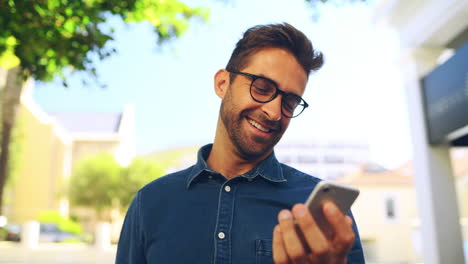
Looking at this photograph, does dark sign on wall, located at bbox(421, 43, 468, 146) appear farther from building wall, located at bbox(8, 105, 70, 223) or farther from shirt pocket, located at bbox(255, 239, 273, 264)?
building wall, located at bbox(8, 105, 70, 223)

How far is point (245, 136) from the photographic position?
164cm

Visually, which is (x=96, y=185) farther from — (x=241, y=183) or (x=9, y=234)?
(x=241, y=183)

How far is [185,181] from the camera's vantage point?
1.81 m

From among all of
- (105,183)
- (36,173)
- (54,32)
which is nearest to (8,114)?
(54,32)

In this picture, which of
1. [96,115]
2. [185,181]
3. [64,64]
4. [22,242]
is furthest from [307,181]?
[96,115]

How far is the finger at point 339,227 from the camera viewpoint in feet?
3.59

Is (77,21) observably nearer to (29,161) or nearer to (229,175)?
(229,175)

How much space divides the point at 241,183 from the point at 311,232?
2.13 ft

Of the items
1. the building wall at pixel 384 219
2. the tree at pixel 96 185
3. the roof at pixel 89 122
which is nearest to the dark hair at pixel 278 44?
the building wall at pixel 384 219

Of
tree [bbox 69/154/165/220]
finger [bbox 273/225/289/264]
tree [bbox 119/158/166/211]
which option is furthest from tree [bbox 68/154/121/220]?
finger [bbox 273/225/289/264]

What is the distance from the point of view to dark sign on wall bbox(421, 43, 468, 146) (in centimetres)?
606

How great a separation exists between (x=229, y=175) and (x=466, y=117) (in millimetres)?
5354

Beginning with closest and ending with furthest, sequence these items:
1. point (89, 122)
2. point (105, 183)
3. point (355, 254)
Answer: point (355, 254)
point (105, 183)
point (89, 122)

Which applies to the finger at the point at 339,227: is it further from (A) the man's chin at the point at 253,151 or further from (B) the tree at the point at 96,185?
(B) the tree at the point at 96,185
